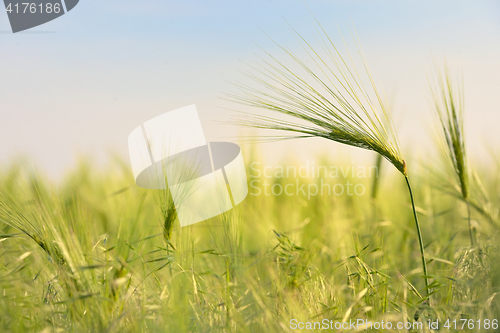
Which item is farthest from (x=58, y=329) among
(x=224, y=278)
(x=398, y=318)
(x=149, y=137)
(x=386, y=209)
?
(x=386, y=209)

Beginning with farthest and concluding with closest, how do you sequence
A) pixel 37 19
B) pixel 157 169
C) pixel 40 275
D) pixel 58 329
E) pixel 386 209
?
pixel 386 209 → pixel 37 19 → pixel 40 275 → pixel 157 169 → pixel 58 329

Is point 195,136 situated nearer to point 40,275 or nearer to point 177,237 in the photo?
point 177,237

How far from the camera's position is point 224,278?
92 cm

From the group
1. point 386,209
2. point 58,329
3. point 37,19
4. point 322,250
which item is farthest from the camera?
point 386,209

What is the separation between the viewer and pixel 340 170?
166cm

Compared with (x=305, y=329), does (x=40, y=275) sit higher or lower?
higher

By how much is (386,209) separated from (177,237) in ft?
3.92

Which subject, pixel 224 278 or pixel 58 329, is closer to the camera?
pixel 58 329

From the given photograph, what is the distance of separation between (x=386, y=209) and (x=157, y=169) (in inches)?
50.1

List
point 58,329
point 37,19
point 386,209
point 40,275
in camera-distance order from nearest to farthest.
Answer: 1. point 58,329
2. point 40,275
3. point 37,19
4. point 386,209

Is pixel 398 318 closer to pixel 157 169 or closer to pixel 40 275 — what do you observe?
pixel 157 169

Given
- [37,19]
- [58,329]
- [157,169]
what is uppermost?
[37,19]

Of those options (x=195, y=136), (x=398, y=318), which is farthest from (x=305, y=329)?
(x=195, y=136)

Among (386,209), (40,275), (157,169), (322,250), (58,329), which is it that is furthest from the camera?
(386,209)
